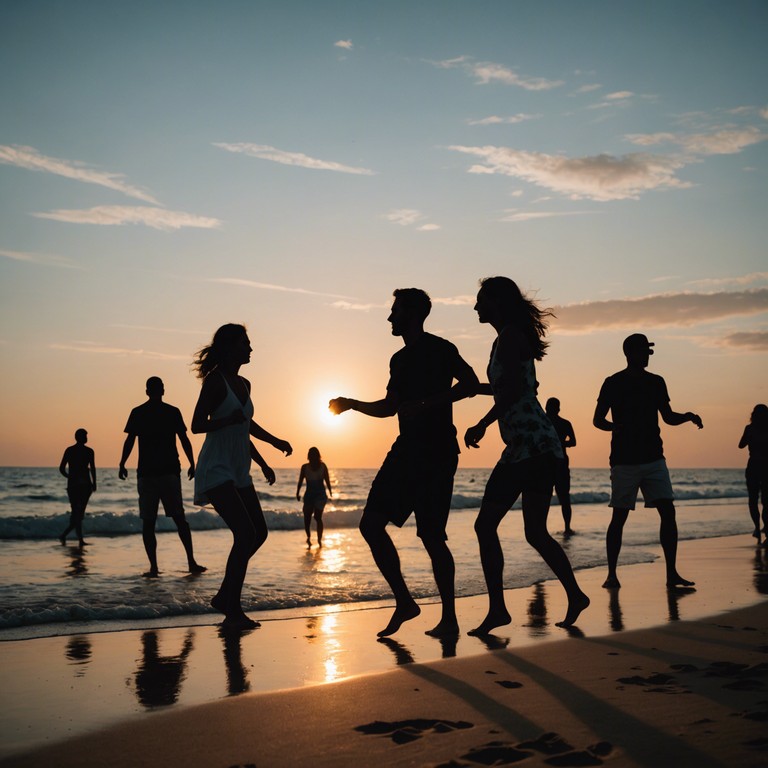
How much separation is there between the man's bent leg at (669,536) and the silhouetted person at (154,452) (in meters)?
5.19

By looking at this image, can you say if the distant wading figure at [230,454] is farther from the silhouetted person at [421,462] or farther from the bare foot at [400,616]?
the bare foot at [400,616]

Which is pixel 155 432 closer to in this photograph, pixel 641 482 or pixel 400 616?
pixel 400 616

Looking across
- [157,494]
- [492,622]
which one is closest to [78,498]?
[157,494]

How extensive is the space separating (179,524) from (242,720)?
6791mm

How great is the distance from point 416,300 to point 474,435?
1093 millimetres

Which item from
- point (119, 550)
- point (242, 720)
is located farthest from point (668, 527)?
point (119, 550)

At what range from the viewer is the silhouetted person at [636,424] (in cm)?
760

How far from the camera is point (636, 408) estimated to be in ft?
25.0

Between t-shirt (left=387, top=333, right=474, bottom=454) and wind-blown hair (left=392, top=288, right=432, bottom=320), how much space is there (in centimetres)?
20

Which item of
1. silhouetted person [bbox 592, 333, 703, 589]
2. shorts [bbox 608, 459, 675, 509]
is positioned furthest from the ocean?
silhouetted person [bbox 592, 333, 703, 589]

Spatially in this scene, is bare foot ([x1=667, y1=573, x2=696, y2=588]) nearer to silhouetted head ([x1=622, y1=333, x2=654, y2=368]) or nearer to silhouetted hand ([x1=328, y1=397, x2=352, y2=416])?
silhouetted head ([x1=622, y1=333, x2=654, y2=368])

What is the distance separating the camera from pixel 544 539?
5.46 m

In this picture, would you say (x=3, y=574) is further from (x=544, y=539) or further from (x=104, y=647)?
(x=544, y=539)

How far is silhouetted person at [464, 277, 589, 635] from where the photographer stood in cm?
541
